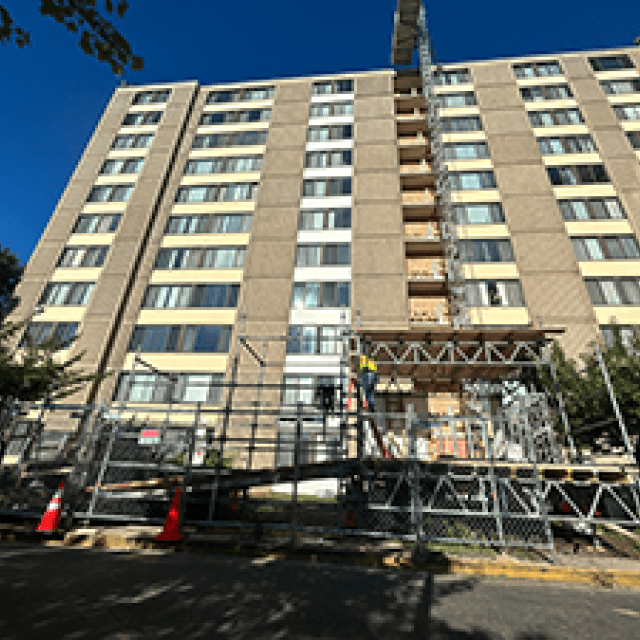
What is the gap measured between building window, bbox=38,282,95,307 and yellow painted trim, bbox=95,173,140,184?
31.2 feet

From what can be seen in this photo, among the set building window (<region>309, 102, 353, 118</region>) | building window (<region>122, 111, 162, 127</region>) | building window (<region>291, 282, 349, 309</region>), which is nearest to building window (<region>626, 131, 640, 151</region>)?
building window (<region>309, 102, 353, 118</region>)

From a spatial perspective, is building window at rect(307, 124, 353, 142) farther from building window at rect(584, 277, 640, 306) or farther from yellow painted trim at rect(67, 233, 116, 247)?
building window at rect(584, 277, 640, 306)

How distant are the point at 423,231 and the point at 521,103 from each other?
46.5 feet

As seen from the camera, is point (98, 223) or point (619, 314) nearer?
point (619, 314)

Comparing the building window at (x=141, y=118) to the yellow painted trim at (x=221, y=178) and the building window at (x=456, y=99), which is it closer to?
the yellow painted trim at (x=221, y=178)

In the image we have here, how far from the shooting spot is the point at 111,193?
27.9 m

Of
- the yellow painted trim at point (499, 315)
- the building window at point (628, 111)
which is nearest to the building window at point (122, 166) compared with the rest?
the yellow painted trim at point (499, 315)

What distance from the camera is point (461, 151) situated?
2680 centimetres

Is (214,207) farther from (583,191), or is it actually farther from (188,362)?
(583,191)

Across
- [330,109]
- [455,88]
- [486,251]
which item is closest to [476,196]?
[486,251]

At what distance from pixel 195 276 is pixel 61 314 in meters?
8.92

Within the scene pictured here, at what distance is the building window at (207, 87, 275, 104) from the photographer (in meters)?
31.9

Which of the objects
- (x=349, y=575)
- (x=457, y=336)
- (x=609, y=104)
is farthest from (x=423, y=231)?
(x=349, y=575)

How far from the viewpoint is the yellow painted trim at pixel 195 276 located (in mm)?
23406
